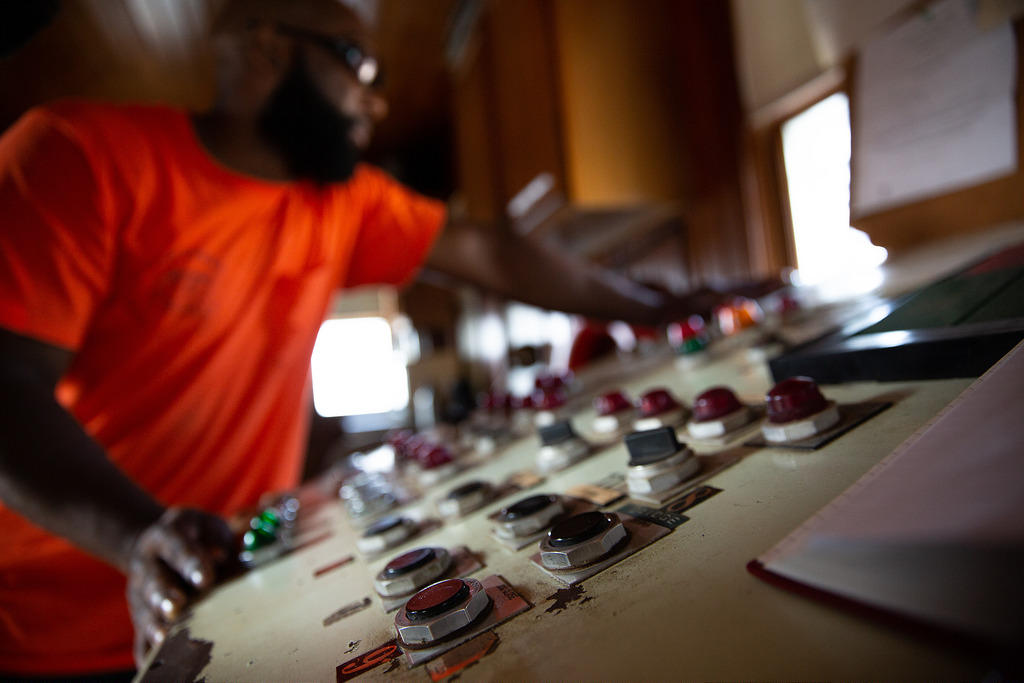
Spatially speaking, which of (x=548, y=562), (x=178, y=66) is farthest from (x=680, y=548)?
(x=178, y=66)

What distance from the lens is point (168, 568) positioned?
0.56 meters

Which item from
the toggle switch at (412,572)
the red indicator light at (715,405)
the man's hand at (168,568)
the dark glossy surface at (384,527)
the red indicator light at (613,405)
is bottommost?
the man's hand at (168,568)

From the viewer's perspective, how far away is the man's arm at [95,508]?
55 cm

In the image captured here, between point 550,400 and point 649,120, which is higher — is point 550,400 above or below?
below

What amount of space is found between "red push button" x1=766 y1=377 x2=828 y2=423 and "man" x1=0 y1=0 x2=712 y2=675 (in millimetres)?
587

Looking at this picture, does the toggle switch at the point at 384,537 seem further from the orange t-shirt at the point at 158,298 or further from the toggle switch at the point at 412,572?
the orange t-shirt at the point at 158,298

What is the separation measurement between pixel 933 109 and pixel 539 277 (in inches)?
33.0

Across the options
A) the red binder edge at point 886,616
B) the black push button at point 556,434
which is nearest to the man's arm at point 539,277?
the black push button at point 556,434

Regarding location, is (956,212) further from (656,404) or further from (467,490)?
(467,490)

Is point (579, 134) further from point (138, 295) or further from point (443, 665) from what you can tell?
point (443, 665)

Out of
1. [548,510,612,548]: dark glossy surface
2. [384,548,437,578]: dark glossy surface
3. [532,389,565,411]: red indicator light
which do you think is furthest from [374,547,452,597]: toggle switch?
[532,389,565,411]: red indicator light

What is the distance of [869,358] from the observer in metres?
0.42

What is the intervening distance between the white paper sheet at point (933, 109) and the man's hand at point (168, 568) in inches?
48.5

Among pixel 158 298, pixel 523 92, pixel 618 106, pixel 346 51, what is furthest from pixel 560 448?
pixel 523 92
